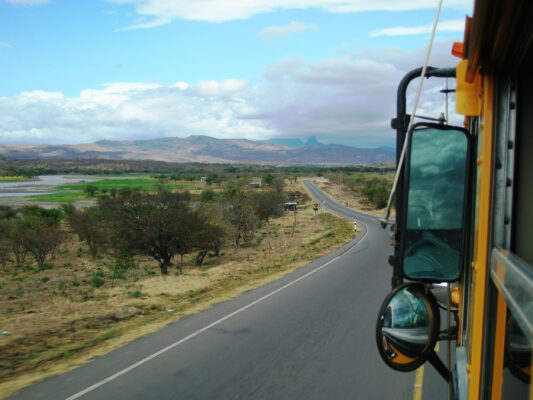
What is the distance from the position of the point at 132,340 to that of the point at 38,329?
106 inches

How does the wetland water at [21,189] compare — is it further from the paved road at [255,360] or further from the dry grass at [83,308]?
the paved road at [255,360]

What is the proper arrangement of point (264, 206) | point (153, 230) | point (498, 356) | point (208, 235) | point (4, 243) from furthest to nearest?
1. point (264, 206)
2. point (4, 243)
3. point (208, 235)
4. point (153, 230)
5. point (498, 356)

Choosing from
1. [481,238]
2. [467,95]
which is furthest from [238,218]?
[481,238]

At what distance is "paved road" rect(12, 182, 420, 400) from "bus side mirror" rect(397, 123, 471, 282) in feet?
13.2

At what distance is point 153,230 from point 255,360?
55.9 feet

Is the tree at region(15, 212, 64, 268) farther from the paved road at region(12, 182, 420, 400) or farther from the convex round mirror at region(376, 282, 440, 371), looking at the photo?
the convex round mirror at region(376, 282, 440, 371)

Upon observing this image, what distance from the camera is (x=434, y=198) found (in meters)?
2.14

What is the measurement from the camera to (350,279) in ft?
46.0

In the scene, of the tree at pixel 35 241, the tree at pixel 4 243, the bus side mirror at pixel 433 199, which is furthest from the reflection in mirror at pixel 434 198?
the tree at pixel 4 243

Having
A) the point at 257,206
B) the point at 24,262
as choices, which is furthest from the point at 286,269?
the point at 257,206

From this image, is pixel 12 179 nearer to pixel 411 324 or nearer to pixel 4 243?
pixel 4 243

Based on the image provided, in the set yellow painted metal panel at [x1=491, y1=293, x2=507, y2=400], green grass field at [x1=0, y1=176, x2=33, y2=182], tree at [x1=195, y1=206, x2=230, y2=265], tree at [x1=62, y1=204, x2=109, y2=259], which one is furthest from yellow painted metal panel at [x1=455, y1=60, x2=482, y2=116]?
green grass field at [x1=0, y1=176, x2=33, y2=182]

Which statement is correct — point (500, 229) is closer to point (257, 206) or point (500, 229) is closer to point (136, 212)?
point (136, 212)

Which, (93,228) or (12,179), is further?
(12,179)
